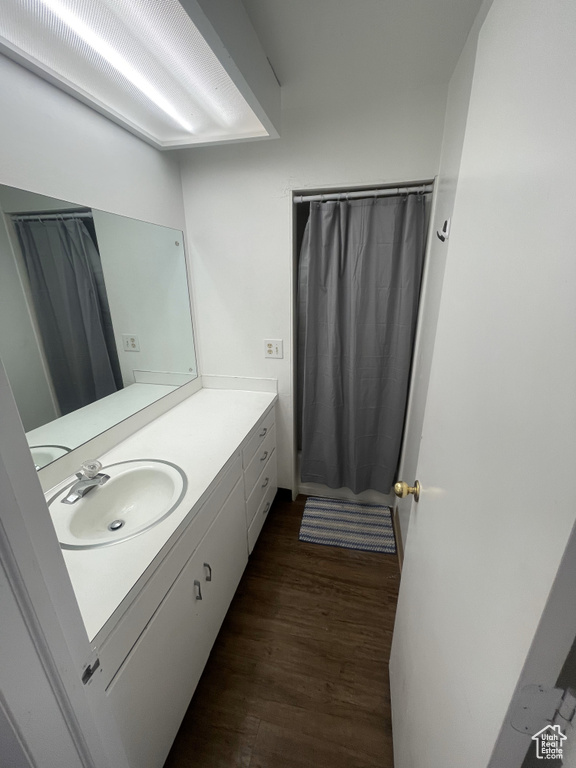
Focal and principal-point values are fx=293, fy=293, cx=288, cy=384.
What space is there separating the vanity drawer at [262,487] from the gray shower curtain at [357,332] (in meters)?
0.25

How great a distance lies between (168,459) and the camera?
1237 mm

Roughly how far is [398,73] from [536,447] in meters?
1.70

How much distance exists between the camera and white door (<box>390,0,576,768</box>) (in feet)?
0.99

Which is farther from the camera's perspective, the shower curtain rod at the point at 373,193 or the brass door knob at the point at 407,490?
the shower curtain rod at the point at 373,193

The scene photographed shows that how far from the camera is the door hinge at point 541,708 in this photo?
13.0 inches

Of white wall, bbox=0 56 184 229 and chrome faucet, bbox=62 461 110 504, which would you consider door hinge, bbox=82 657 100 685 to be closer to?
chrome faucet, bbox=62 461 110 504

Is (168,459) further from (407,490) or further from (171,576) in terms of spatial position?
(407,490)

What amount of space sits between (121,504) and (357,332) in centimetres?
146

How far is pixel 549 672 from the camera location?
1.06 ft

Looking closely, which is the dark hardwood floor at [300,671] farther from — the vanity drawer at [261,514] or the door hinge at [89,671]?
the door hinge at [89,671]

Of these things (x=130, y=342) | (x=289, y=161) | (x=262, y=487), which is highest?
(x=289, y=161)

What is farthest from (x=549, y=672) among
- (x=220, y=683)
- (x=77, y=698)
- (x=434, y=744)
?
(x=220, y=683)

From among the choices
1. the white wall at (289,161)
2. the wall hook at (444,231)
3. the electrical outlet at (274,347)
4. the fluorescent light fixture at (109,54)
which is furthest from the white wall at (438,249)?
the fluorescent light fixture at (109,54)

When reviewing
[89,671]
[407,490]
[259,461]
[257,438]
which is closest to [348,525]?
[259,461]
